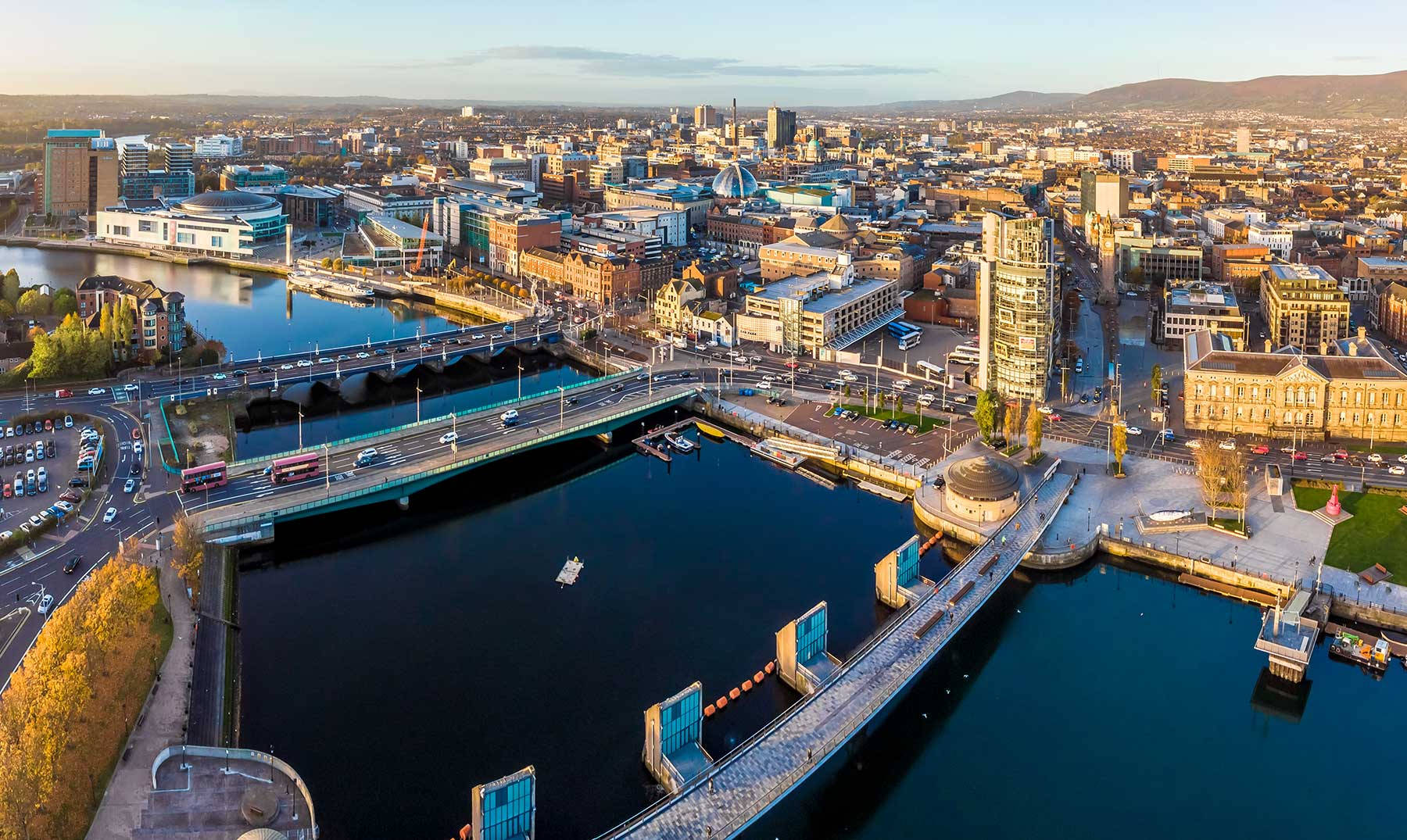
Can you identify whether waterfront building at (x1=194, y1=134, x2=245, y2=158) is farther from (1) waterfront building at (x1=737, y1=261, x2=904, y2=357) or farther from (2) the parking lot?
(2) the parking lot

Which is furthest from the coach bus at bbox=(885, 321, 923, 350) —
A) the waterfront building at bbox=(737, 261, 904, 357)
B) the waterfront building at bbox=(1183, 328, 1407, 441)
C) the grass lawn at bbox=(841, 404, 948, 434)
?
the waterfront building at bbox=(1183, 328, 1407, 441)

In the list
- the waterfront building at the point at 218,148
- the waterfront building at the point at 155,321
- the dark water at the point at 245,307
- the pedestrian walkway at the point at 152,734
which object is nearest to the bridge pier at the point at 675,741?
the pedestrian walkway at the point at 152,734

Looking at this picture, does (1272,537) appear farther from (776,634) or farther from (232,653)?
(232,653)

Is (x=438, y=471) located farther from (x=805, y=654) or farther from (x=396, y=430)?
(x=805, y=654)

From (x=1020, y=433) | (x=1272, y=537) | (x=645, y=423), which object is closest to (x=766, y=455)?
(x=645, y=423)

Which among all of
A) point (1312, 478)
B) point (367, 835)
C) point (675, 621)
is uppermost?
point (1312, 478)
